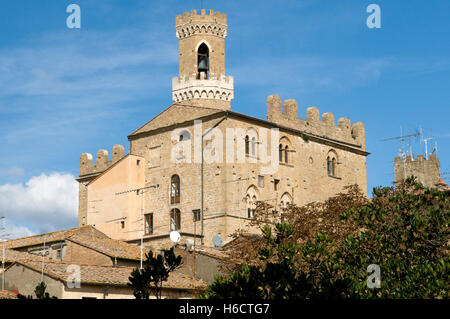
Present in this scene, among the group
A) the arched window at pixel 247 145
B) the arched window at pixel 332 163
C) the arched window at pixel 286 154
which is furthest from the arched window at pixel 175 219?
the arched window at pixel 332 163

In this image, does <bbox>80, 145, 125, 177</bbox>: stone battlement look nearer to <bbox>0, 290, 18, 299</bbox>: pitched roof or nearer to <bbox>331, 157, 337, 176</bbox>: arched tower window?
<bbox>331, 157, 337, 176</bbox>: arched tower window

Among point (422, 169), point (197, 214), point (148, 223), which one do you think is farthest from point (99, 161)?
point (422, 169)

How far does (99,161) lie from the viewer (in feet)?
179

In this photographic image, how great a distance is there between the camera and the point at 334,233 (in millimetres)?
27266

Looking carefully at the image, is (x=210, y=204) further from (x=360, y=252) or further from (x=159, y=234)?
(x=360, y=252)

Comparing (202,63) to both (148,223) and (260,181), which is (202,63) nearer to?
(260,181)

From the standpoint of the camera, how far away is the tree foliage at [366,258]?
15570 millimetres

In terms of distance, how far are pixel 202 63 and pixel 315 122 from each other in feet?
26.0

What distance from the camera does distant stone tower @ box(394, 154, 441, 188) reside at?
60.4m

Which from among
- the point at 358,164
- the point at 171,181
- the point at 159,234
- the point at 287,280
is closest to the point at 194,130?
the point at 171,181

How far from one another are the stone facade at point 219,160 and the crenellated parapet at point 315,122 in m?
0.06

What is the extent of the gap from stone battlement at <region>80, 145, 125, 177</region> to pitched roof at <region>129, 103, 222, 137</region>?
444cm

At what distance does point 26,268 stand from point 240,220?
15409 mm

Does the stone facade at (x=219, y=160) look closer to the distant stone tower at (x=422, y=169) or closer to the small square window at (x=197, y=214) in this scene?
the small square window at (x=197, y=214)
